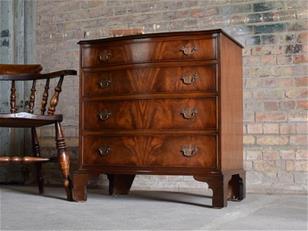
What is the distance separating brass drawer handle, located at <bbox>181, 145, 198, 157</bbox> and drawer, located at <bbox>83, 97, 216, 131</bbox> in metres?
0.11

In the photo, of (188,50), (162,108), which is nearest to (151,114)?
(162,108)

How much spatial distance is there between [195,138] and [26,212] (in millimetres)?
973

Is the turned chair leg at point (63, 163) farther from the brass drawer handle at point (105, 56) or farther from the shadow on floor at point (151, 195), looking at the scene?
the brass drawer handle at point (105, 56)

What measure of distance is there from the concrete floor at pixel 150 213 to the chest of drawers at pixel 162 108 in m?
0.17

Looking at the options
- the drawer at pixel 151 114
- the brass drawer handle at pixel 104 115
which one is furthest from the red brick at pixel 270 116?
the brass drawer handle at pixel 104 115

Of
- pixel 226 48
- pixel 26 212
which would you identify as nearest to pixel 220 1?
pixel 226 48

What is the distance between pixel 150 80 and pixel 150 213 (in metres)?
A: 0.77

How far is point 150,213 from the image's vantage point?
2.56 metres

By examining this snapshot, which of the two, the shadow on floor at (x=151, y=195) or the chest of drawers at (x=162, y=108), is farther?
the shadow on floor at (x=151, y=195)

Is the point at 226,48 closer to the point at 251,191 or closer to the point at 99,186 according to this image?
the point at 251,191

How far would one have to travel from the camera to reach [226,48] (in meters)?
2.91

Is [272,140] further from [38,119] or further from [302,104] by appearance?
[38,119]

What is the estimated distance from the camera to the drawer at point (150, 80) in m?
2.79

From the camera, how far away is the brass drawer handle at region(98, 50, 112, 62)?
3014 mm
